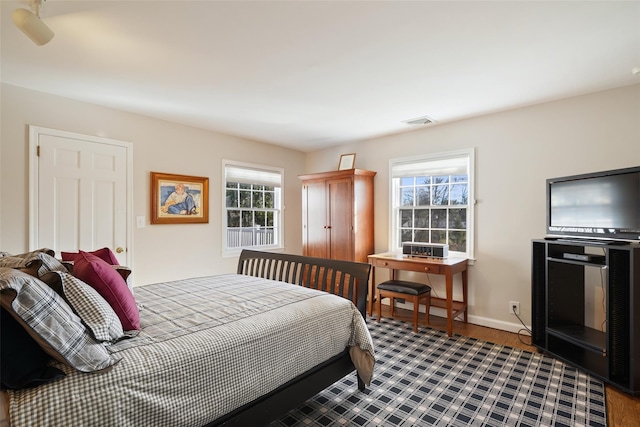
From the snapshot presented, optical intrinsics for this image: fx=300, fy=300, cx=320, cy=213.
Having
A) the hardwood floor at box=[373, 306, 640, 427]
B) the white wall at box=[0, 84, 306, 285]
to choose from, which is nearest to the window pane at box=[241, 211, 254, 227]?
the white wall at box=[0, 84, 306, 285]

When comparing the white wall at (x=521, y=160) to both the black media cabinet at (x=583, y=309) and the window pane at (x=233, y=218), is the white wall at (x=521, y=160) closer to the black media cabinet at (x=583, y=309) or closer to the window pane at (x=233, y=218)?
the black media cabinet at (x=583, y=309)

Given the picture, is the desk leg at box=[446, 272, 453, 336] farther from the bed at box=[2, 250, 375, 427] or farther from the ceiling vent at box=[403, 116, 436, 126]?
the ceiling vent at box=[403, 116, 436, 126]

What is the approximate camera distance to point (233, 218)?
4344 mm

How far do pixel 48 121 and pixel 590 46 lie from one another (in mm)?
4467

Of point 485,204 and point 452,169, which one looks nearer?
point 485,204

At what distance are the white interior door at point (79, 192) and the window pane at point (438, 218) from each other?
11.9 ft

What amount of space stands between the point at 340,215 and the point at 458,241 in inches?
61.0

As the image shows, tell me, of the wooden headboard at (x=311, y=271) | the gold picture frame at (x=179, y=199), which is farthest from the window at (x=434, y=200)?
the gold picture frame at (x=179, y=199)

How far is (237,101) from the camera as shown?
3035mm

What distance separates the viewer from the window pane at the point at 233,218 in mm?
4286

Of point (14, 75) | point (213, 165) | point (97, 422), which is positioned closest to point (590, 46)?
point (97, 422)

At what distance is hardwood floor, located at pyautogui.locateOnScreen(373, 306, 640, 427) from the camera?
184 cm

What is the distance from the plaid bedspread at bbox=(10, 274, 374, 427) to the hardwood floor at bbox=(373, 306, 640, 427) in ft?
5.09

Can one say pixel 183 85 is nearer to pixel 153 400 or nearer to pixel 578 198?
pixel 153 400
